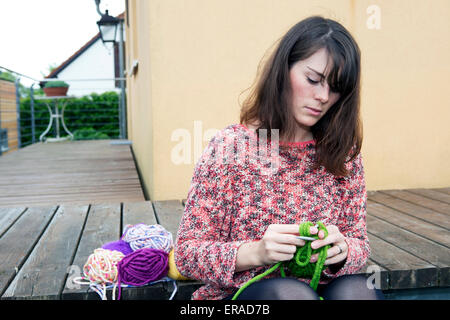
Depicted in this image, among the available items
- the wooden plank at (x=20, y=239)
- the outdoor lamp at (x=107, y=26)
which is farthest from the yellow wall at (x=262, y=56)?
the outdoor lamp at (x=107, y=26)

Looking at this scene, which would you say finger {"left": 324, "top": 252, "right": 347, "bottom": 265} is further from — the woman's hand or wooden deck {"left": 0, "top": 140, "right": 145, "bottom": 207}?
wooden deck {"left": 0, "top": 140, "right": 145, "bottom": 207}

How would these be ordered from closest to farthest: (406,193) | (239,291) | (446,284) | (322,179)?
(239,291) < (322,179) < (446,284) < (406,193)

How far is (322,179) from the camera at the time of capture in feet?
4.19

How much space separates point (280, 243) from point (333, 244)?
0.17 metres

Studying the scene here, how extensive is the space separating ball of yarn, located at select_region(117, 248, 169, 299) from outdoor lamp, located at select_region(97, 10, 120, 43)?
18.4ft

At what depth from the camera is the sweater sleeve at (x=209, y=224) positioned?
1.12 metres

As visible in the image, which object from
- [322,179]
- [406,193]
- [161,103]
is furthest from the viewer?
[406,193]

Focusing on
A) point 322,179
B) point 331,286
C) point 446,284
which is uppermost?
point 322,179

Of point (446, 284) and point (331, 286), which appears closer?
point (331, 286)

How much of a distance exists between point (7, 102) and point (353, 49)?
277 inches

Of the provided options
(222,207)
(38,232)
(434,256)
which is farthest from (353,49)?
(38,232)

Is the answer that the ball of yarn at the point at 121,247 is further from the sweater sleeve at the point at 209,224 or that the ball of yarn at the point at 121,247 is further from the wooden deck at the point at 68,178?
the wooden deck at the point at 68,178

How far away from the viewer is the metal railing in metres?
7.00

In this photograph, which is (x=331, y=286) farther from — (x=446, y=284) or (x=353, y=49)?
(x=446, y=284)
